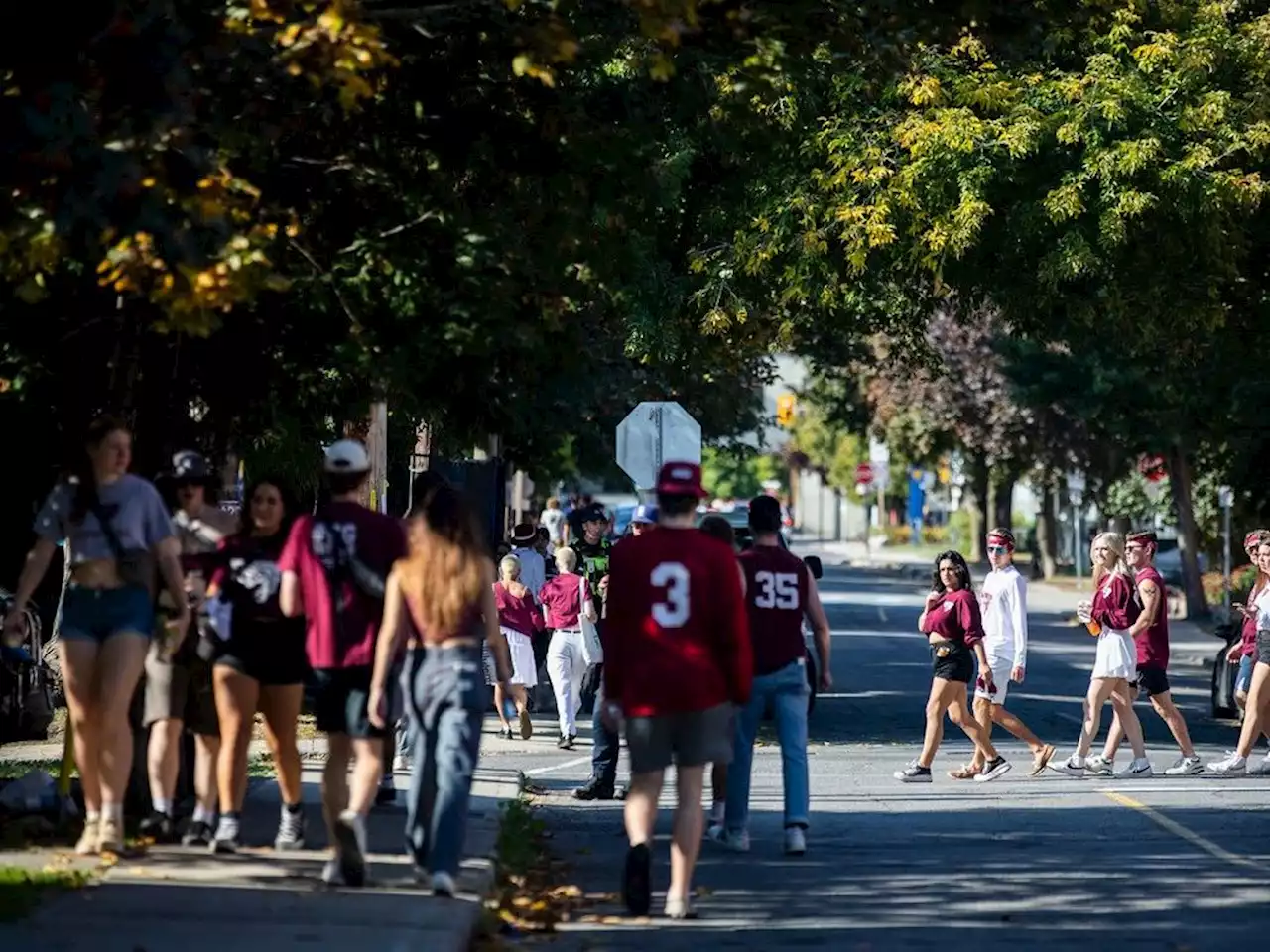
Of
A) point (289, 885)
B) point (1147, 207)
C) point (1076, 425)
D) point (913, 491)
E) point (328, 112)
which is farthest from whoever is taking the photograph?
point (913, 491)

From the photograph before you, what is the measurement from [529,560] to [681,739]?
12.5 metres

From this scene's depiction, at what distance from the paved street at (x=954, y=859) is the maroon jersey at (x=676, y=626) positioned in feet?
3.25

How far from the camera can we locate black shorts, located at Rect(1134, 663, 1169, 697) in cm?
1870

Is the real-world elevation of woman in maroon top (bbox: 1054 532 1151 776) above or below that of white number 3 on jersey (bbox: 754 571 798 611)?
below

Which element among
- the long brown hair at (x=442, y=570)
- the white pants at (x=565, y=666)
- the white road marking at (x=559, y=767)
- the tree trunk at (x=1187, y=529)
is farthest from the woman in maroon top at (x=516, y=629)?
the tree trunk at (x=1187, y=529)

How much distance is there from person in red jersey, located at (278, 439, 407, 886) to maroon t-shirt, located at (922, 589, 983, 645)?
23.5ft

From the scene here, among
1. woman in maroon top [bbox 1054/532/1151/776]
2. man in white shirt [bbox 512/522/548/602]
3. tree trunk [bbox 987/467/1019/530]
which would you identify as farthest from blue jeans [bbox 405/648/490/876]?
tree trunk [bbox 987/467/1019/530]

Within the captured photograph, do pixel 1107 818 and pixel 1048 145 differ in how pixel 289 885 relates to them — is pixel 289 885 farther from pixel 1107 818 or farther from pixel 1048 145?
pixel 1048 145

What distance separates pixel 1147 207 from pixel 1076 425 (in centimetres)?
4077

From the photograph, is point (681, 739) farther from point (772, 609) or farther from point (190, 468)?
point (190, 468)

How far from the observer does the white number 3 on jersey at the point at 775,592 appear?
1341 cm

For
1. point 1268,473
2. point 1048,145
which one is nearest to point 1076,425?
point 1268,473

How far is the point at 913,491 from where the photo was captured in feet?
362

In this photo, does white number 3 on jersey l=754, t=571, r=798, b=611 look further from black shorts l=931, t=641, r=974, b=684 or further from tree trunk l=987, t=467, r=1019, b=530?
tree trunk l=987, t=467, r=1019, b=530
